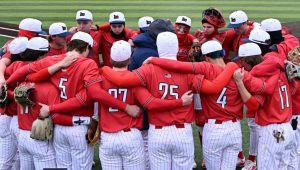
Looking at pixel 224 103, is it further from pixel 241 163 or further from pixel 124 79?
pixel 241 163

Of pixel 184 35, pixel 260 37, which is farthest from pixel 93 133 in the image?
pixel 184 35

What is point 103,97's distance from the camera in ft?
14.6

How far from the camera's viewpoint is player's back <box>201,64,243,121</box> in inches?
181

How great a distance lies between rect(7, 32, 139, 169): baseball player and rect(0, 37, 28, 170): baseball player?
0.98ft

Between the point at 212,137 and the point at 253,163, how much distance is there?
4.37ft

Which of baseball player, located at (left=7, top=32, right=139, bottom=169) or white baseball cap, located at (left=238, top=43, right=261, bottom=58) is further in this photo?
white baseball cap, located at (left=238, top=43, right=261, bottom=58)

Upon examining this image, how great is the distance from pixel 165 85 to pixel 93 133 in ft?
2.68

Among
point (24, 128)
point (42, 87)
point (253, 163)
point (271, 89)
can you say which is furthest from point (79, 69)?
point (253, 163)

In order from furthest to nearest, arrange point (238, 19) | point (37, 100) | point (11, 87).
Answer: point (238, 19) < point (11, 87) < point (37, 100)

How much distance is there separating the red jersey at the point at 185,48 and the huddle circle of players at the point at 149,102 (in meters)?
1.34

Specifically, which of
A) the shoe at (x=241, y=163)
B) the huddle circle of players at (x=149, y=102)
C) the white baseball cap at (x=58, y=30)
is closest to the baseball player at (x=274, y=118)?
the huddle circle of players at (x=149, y=102)

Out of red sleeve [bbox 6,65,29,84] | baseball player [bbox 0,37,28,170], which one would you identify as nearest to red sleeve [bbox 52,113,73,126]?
red sleeve [bbox 6,65,29,84]

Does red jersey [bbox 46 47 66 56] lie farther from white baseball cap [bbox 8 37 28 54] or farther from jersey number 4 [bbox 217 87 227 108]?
jersey number 4 [bbox 217 87 227 108]

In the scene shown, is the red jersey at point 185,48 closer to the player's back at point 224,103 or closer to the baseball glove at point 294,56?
the baseball glove at point 294,56
